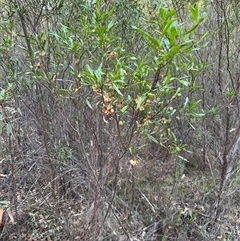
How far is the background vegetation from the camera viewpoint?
234 cm

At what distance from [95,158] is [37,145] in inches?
37.8

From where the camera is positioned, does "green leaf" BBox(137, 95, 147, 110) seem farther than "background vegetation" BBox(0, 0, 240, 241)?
No

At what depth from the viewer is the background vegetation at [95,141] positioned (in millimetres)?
2342

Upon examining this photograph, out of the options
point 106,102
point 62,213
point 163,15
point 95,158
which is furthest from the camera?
point 62,213

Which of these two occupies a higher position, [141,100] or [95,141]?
[141,100]

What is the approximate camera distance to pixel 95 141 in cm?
255

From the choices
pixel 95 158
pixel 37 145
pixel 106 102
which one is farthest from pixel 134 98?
pixel 37 145

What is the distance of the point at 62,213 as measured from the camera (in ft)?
9.78

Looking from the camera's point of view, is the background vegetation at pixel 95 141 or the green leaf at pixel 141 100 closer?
the green leaf at pixel 141 100

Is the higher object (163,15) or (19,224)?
(163,15)

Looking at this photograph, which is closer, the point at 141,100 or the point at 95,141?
the point at 141,100

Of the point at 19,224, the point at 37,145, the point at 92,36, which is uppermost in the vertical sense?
the point at 92,36

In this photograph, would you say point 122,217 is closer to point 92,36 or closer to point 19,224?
point 19,224

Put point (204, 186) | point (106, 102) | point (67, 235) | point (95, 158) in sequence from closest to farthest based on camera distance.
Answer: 1. point (106, 102)
2. point (95, 158)
3. point (67, 235)
4. point (204, 186)
